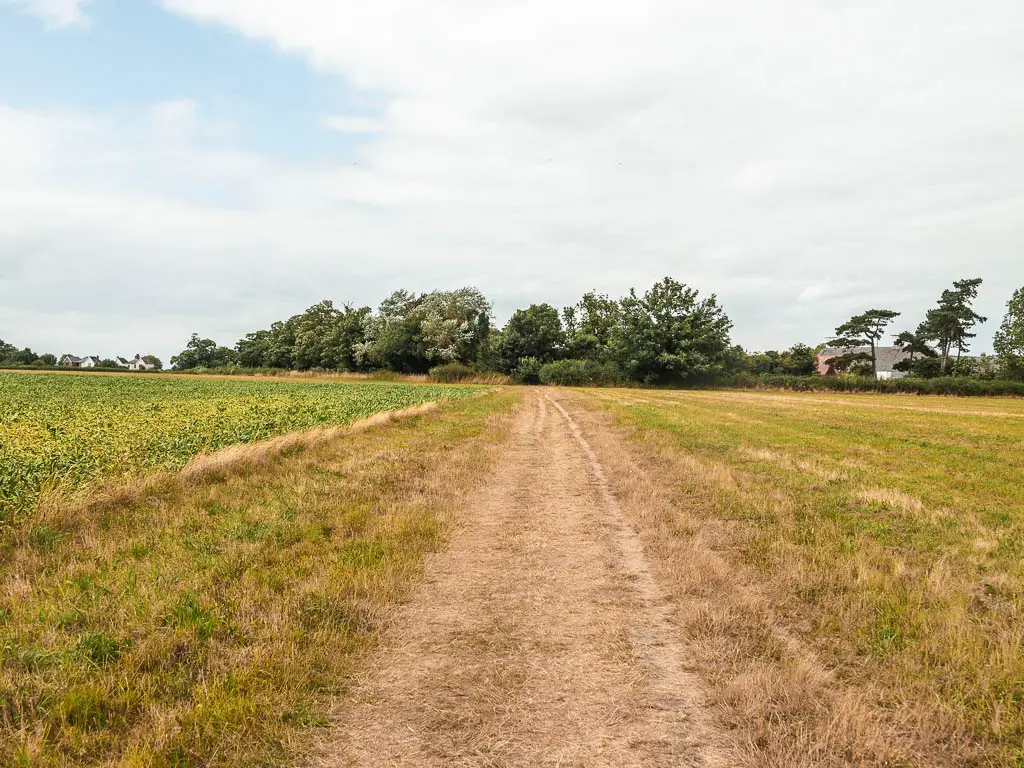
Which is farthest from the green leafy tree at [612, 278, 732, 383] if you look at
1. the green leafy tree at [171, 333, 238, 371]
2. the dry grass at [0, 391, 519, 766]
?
the green leafy tree at [171, 333, 238, 371]

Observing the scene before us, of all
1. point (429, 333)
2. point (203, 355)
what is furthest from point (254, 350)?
point (429, 333)

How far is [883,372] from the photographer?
9419cm

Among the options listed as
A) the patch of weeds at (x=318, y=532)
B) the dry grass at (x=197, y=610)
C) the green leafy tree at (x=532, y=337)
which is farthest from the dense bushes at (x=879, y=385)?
the patch of weeds at (x=318, y=532)

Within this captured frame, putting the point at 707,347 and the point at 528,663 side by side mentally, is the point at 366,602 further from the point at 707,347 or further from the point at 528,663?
the point at 707,347

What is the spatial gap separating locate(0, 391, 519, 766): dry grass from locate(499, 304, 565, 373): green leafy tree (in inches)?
2638

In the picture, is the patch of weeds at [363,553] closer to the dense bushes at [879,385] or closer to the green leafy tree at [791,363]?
the dense bushes at [879,385]

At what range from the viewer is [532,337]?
77625 millimetres

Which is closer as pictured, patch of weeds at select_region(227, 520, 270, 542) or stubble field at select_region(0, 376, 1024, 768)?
stubble field at select_region(0, 376, 1024, 768)

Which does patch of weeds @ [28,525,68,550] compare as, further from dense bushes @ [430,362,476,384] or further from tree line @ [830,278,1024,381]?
tree line @ [830,278,1024,381]

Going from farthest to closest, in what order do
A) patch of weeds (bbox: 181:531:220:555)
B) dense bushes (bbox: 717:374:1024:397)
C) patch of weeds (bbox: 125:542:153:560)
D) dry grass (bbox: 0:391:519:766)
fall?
dense bushes (bbox: 717:374:1024:397) < patch of weeds (bbox: 181:531:220:555) < patch of weeds (bbox: 125:542:153:560) < dry grass (bbox: 0:391:519:766)

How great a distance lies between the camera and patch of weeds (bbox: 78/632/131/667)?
4.04 m

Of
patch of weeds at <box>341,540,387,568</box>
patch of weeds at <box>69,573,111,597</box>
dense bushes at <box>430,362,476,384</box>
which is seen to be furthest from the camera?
dense bushes at <box>430,362,476,384</box>

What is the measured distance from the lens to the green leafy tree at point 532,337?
251 ft

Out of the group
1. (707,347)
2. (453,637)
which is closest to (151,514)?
(453,637)
